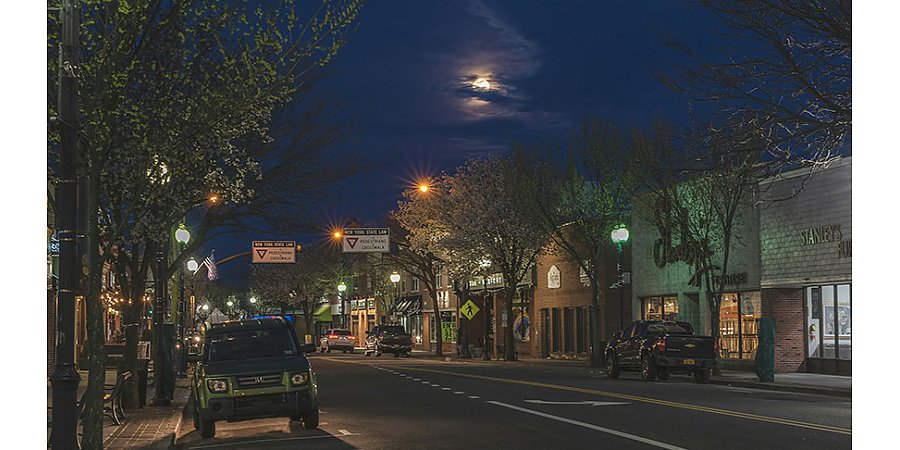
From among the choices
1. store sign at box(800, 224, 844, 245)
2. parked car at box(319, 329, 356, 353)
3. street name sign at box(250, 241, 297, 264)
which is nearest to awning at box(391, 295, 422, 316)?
parked car at box(319, 329, 356, 353)

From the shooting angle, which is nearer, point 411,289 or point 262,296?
point 411,289

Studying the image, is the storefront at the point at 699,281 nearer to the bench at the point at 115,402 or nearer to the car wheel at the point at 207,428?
the bench at the point at 115,402

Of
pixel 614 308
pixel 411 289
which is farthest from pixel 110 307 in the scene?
pixel 614 308

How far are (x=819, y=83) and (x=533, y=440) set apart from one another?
11326 millimetres

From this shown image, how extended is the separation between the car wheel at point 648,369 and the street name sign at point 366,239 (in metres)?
21.9

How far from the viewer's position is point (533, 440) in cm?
1578

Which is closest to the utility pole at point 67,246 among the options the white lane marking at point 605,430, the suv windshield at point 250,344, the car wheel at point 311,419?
the car wheel at point 311,419

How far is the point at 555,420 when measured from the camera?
18.7 meters

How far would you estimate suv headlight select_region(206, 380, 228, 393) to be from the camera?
17.7 m

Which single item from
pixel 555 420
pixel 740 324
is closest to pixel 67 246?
pixel 555 420

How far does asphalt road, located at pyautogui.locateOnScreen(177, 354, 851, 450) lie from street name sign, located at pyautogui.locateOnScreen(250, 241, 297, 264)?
24.4 metres

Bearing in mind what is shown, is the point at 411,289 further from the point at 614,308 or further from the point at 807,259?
the point at 807,259

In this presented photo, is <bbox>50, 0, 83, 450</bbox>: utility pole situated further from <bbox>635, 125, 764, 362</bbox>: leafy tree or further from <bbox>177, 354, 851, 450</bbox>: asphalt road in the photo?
<bbox>635, 125, 764, 362</bbox>: leafy tree

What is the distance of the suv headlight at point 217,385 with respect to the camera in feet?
58.1
